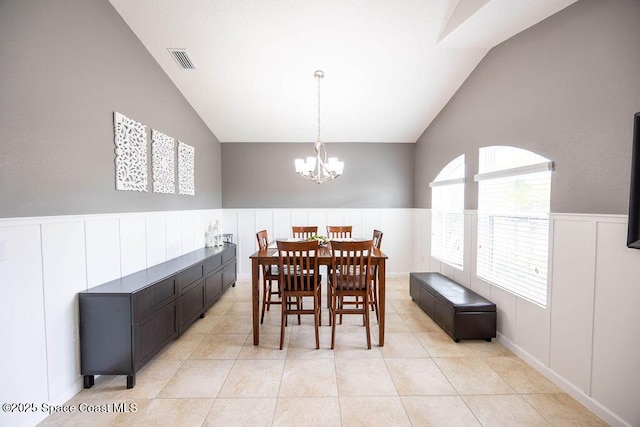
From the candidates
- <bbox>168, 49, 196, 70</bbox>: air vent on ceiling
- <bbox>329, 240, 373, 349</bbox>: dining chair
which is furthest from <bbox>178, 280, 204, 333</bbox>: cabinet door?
<bbox>168, 49, 196, 70</bbox>: air vent on ceiling

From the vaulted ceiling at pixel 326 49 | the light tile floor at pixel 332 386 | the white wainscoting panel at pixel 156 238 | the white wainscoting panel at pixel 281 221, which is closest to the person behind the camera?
the light tile floor at pixel 332 386

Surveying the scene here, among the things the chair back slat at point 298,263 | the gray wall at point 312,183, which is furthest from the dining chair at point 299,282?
the gray wall at point 312,183

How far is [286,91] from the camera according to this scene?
12.8 feet

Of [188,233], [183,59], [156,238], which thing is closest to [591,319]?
[156,238]

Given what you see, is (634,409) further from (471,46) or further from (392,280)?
(392,280)

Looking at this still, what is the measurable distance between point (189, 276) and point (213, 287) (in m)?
0.76

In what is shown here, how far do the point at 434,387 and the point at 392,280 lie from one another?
10.3ft

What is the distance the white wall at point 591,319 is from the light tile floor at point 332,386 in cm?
16

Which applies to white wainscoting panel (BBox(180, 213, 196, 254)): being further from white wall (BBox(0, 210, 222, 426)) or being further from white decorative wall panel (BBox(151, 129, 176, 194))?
white wall (BBox(0, 210, 222, 426))

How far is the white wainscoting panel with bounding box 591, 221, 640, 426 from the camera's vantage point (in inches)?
67.2

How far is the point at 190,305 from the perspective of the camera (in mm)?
3131

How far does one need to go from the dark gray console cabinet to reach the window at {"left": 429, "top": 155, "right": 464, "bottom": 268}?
3491 mm

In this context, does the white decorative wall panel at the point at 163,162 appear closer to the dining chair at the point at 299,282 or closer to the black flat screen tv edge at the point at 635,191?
the dining chair at the point at 299,282

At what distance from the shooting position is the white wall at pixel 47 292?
170 cm
